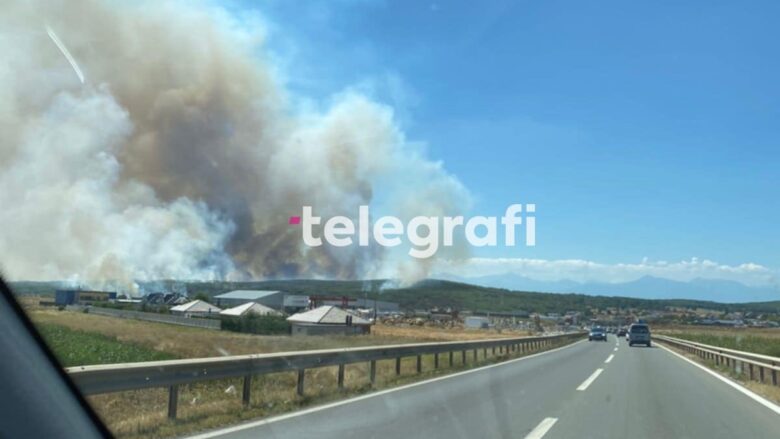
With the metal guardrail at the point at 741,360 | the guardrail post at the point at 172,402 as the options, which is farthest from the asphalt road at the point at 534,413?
the metal guardrail at the point at 741,360

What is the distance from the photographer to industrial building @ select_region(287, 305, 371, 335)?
52031 mm

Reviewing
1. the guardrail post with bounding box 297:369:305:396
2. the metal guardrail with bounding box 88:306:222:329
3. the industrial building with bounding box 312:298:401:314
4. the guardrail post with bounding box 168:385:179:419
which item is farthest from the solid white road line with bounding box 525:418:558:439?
the industrial building with bounding box 312:298:401:314

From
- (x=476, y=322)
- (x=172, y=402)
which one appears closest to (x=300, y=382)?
(x=172, y=402)

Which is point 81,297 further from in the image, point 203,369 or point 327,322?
point 203,369

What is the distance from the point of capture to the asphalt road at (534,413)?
879 cm

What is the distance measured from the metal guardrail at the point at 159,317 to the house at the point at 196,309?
1.98ft

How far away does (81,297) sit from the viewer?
153 feet

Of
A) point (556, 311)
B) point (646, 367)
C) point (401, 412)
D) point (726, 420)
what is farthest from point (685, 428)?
point (556, 311)

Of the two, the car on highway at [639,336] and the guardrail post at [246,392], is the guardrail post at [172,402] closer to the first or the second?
the guardrail post at [246,392]

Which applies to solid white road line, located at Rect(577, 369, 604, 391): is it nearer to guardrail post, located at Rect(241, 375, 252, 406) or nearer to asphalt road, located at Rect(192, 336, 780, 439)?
asphalt road, located at Rect(192, 336, 780, 439)

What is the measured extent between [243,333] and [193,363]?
3997 cm

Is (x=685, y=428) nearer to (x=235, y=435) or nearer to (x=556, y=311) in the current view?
(x=235, y=435)

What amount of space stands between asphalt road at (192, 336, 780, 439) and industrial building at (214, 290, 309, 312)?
1325 inches

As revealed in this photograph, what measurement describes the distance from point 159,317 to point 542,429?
4473 centimetres
